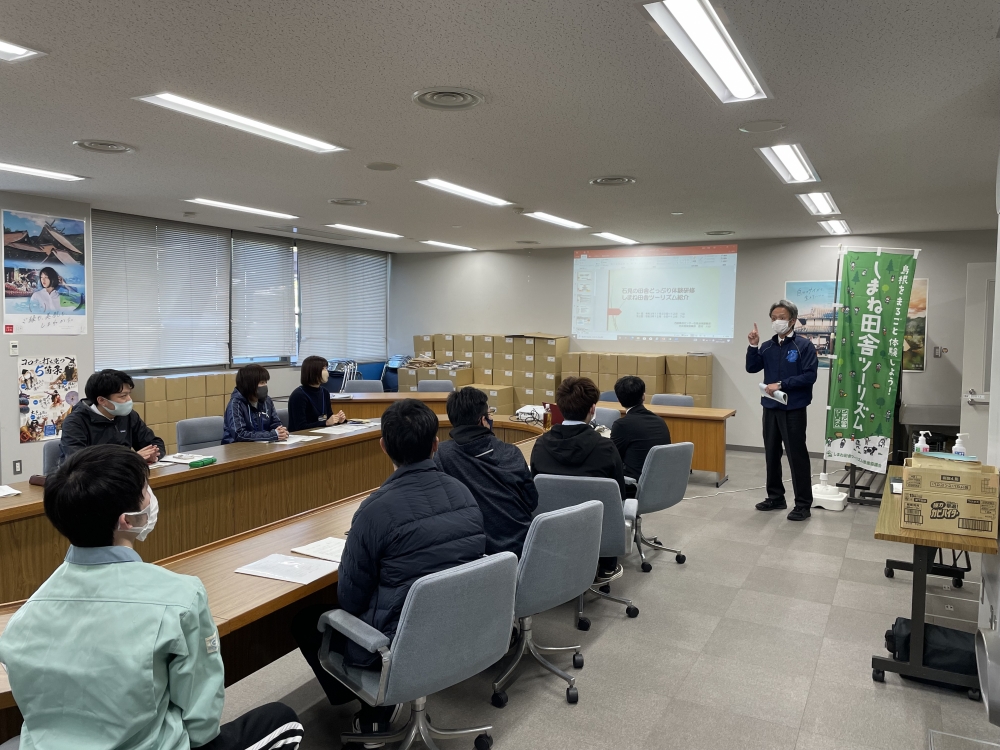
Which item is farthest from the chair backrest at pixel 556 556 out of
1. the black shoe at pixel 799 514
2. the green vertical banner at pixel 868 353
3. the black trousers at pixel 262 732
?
the green vertical banner at pixel 868 353

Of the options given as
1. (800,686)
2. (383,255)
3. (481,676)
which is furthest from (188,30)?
(383,255)

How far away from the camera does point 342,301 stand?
33.6 ft

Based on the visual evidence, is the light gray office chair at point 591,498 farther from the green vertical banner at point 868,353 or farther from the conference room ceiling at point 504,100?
the green vertical banner at point 868,353

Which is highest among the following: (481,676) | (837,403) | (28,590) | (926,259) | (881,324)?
(926,259)

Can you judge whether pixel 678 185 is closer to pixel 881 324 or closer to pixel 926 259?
pixel 881 324

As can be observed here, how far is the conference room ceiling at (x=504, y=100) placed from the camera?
93.0 inches

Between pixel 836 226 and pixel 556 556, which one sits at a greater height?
pixel 836 226

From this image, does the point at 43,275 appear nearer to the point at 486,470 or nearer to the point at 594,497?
the point at 486,470

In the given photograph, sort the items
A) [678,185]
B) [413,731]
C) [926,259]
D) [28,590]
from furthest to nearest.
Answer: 1. [926,259]
2. [678,185]
3. [28,590]
4. [413,731]

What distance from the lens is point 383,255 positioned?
1091cm

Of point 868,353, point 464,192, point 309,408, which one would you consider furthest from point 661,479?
point 309,408

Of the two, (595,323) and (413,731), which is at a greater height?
(595,323)

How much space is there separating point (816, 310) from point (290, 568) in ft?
24.9

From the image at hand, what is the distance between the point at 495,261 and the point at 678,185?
17.5 ft
